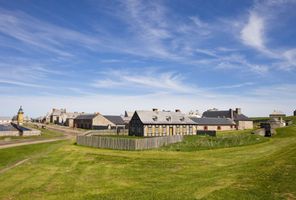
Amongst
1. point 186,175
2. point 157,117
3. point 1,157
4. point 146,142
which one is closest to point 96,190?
point 186,175

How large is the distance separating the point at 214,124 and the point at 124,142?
58114 mm

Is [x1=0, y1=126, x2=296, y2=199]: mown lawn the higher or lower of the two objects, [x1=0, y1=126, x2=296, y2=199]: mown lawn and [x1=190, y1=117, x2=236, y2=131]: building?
the lower

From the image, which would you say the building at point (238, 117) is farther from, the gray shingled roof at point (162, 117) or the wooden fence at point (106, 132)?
the wooden fence at point (106, 132)

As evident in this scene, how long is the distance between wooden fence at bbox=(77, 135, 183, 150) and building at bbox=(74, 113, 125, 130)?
1994 inches

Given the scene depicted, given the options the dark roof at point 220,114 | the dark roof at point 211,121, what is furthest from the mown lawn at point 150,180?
the dark roof at point 220,114

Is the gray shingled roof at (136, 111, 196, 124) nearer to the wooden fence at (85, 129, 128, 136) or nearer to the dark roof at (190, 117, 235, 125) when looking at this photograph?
the wooden fence at (85, 129, 128, 136)

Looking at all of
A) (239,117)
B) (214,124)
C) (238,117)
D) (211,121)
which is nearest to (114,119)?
(211,121)

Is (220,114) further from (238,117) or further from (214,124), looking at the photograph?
(214,124)

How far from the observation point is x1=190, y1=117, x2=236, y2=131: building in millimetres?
93875

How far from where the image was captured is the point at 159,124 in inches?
2830

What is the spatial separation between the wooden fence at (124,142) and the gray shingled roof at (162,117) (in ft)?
65.7

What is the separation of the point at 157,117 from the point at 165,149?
29253 millimetres

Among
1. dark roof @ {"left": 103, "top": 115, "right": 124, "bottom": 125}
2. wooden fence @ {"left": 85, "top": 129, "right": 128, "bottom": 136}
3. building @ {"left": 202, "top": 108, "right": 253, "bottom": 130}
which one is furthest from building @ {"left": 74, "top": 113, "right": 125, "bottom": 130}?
building @ {"left": 202, "top": 108, "right": 253, "bottom": 130}

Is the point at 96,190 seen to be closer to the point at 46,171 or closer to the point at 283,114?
the point at 46,171
